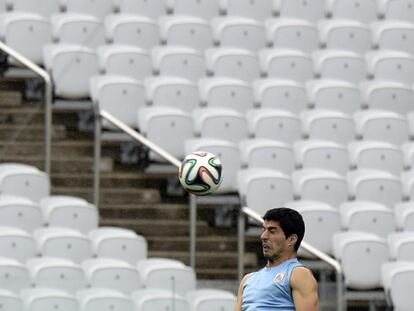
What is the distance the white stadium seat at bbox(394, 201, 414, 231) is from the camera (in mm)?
13398

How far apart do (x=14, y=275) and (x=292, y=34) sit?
15.2ft

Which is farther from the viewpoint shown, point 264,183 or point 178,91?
point 178,91

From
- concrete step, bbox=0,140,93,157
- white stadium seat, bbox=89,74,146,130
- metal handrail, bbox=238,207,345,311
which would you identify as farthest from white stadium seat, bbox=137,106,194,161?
metal handrail, bbox=238,207,345,311

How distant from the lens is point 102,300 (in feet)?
38.1

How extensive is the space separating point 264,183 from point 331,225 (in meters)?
0.61

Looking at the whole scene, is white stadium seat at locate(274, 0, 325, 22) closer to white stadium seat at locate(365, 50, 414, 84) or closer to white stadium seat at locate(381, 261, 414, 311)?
white stadium seat at locate(365, 50, 414, 84)

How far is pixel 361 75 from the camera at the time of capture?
15508 millimetres

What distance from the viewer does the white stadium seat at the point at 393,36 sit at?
627 inches

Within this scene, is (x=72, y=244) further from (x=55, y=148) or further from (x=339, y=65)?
(x=339, y=65)

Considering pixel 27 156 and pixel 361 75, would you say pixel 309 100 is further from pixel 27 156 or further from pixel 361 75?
pixel 27 156

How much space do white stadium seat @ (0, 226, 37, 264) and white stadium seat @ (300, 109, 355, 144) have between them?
2925 mm

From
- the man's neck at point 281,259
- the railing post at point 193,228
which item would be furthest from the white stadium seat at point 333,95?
the man's neck at point 281,259

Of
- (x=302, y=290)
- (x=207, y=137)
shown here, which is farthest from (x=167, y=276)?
(x=302, y=290)

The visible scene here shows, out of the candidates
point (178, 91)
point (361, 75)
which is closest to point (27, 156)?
point (178, 91)
